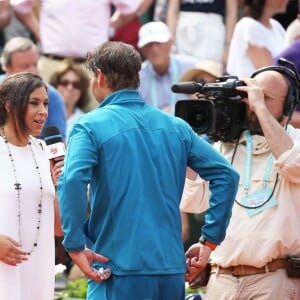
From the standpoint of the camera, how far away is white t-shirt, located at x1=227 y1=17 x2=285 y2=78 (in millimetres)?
9906

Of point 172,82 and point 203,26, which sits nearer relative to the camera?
point 172,82

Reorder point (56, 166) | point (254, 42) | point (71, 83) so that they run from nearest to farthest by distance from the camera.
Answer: point (56, 166)
point (254, 42)
point (71, 83)

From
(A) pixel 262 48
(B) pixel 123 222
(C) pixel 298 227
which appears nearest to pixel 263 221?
(C) pixel 298 227

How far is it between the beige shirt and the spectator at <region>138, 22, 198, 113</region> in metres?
3.98

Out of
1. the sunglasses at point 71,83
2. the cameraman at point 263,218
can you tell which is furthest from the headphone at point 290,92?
the sunglasses at point 71,83

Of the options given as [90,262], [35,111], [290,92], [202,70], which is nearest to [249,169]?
[290,92]

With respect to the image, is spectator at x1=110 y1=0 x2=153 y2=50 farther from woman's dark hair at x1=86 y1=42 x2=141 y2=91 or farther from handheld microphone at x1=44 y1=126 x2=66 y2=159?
woman's dark hair at x1=86 y1=42 x2=141 y2=91

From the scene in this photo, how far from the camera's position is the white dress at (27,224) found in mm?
5637

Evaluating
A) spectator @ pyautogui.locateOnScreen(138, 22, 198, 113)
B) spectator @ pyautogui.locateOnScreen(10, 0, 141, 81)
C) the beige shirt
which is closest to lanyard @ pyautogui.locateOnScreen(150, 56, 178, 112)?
spectator @ pyautogui.locateOnScreen(138, 22, 198, 113)

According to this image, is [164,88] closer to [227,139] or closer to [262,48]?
[262,48]

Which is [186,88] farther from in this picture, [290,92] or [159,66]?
[159,66]

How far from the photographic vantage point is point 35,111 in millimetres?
5801

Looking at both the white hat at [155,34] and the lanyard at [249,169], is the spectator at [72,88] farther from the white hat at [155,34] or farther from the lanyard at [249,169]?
the lanyard at [249,169]

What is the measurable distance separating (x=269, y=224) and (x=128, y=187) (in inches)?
51.3
